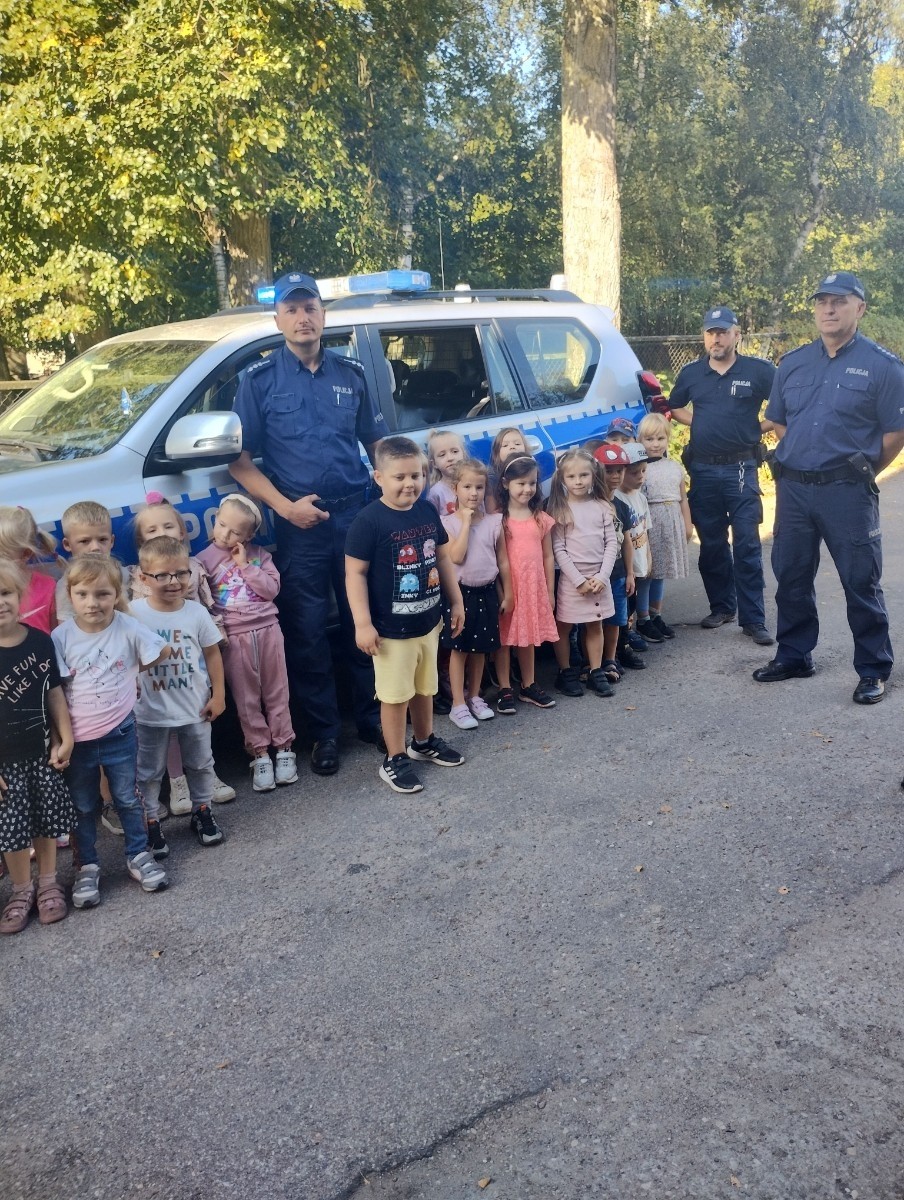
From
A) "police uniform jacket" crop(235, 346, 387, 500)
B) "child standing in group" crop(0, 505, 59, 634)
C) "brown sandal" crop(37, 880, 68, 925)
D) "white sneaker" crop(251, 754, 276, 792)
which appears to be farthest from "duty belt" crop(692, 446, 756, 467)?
"brown sandal" crop(37, 880, 68, 925)

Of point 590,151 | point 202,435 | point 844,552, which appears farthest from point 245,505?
point 590,151

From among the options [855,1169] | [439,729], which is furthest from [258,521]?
[855,1169]

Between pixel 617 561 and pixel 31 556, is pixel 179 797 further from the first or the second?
pixel 617 561

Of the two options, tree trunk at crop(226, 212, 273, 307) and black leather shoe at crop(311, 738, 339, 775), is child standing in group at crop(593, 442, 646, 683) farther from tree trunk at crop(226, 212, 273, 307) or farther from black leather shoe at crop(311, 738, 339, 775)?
tree trunk at crop(226, 212, 273, 307)

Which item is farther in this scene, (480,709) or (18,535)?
(480,709)

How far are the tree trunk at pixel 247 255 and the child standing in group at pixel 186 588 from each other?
8085mm

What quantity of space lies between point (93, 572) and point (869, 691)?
143 inches

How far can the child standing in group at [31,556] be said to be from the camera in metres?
3.70

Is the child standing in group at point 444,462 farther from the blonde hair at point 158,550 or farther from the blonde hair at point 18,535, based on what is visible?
the blonde hair at point 18,535

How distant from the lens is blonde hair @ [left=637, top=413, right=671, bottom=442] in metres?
6.29

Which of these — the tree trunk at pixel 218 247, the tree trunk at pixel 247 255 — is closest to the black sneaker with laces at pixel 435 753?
the tree trunk at pixel 218 247

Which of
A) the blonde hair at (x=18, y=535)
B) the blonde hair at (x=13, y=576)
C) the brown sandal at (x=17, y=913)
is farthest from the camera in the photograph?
the blonde hair at (x=18, y=535)

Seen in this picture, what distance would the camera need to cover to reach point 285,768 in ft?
15.1

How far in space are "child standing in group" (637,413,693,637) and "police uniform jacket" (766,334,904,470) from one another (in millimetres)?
1071
